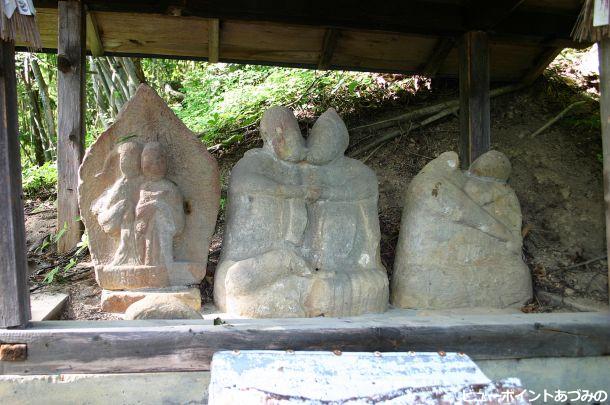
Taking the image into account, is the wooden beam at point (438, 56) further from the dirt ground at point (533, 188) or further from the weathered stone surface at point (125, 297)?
the weathered stone surface at point (125, 297)

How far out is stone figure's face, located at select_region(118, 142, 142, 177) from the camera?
3.95 metres

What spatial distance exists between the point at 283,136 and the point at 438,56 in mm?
2572

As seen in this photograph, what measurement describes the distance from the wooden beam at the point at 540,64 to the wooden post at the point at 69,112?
481cm

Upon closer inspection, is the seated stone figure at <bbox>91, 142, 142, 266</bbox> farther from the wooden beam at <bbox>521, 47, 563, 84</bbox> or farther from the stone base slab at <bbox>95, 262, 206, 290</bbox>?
the wooden beam at <bbox>521, 47, 563, 84</bbox>

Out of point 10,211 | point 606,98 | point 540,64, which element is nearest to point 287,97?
point 540,64

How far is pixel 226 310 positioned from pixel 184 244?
65 centimetres

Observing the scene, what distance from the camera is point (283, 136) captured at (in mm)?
4188

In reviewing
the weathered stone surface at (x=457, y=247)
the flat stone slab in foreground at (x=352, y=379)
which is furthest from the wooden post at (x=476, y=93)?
the flat stone slab in foreground at (x=352, y=379)

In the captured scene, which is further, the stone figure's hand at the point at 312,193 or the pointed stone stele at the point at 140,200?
the stone figure's hand at the point at 312,193

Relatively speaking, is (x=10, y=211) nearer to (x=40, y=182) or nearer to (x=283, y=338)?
(x=283, y=338)

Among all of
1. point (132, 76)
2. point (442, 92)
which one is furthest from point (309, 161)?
point (132, 76)

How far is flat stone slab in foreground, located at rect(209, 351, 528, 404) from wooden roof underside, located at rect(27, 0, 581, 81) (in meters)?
3.49

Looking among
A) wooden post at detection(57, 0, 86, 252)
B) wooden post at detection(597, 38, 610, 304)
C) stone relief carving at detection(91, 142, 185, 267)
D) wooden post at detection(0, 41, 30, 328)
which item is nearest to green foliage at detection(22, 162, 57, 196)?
wooden post at detection(57, 0, 86, 252)

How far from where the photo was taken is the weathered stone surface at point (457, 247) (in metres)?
4.25
